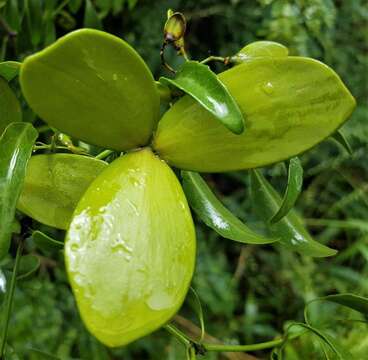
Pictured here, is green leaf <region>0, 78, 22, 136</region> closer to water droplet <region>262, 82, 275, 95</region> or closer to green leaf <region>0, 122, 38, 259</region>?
green leaf <region>0, 122, 38, 259</region>

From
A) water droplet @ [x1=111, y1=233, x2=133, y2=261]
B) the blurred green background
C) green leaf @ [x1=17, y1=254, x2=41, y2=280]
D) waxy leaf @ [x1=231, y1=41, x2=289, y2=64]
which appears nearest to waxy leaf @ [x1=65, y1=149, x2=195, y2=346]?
water droplet @ [x1=111, y1=233, x2=133, y2=261]

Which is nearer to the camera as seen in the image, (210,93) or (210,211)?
(210,93)

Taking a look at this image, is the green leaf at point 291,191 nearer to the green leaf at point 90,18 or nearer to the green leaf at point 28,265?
the green leaf at point 28,265

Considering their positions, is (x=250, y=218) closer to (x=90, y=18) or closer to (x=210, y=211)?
(x=90, y=18)

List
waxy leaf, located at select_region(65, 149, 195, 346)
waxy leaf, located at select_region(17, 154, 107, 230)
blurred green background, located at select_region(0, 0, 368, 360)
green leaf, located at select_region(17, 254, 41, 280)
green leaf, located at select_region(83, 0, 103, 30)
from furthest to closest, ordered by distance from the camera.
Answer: blurred green background, located at select_region(0, 0, 368, 360) → green leaf, located at select_region(83, 0, 103, 30) → green leaf, located at select_region(17, 254, 41, 280) → waxy leaf, located at select_region(17, 154, 107, 230) → waxy leaf, located at select_region(65, 149, 195, 346)

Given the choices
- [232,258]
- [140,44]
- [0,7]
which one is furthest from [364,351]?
[0,7]

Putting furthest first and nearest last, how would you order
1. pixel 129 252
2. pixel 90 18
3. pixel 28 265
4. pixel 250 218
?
pixel 250 218
pixel 90 18
pixel 28 265
pixel 129 252

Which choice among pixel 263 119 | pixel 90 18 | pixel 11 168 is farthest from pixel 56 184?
pixel 90 18
